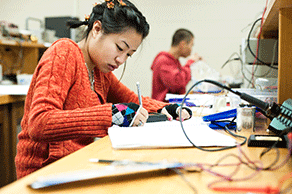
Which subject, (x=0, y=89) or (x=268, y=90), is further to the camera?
(x=0, y=89)

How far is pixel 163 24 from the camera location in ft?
13.3

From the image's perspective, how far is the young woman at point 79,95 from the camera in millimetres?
745

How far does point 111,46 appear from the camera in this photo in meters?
1.04

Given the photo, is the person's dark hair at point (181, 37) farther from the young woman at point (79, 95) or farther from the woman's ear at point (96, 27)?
the woman's ear at point (96, 27)

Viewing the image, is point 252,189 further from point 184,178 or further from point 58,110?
point 58,110

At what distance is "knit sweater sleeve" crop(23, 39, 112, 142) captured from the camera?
733mm

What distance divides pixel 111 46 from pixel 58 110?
38 cm

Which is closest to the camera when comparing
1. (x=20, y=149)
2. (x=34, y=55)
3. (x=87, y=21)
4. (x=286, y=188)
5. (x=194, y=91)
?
(x=286, y=188)

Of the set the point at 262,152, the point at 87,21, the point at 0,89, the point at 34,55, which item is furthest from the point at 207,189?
the point at 34,55

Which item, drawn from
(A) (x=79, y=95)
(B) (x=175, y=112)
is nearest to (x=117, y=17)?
(A) (x=79, y=95)

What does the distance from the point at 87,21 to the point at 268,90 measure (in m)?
0.83

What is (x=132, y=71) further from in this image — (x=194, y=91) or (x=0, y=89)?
(x=0, y=89)

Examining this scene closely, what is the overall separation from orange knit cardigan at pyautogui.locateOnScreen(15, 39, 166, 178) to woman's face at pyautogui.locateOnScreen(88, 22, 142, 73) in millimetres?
130

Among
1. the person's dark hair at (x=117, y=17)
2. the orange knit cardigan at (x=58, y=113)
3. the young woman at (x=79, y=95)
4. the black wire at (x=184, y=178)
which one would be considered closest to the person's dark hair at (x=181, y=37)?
the young woman at (x=79, y=95)
